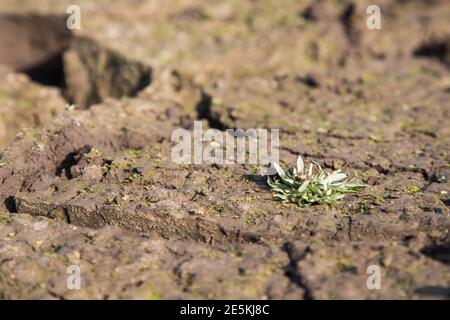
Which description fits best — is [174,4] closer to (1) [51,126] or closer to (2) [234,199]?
(1) [51,126]

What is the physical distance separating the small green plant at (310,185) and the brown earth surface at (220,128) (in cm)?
10

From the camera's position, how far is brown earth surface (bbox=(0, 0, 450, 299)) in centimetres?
434

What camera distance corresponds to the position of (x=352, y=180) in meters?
5.36

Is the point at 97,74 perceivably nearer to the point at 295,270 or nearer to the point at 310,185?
the point at 310,185

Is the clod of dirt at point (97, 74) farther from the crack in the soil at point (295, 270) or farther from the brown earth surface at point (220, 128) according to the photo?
the crack in the soil at point (295, 270)

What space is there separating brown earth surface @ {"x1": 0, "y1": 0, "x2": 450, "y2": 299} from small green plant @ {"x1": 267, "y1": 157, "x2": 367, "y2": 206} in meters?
0.10

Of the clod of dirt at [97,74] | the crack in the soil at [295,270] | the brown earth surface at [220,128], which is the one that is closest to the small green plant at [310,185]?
the brown earth surface at [220,128]

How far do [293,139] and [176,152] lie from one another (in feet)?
3.83

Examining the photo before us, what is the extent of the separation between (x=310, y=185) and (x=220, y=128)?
1.90 m

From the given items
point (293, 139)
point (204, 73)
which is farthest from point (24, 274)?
point (204, 73)

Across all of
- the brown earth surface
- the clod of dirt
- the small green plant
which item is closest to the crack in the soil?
the brown earth surface

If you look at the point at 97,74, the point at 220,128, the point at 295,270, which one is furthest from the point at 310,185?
the point at 97,74

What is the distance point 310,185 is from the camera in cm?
511

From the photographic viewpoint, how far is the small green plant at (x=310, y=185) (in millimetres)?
5043
